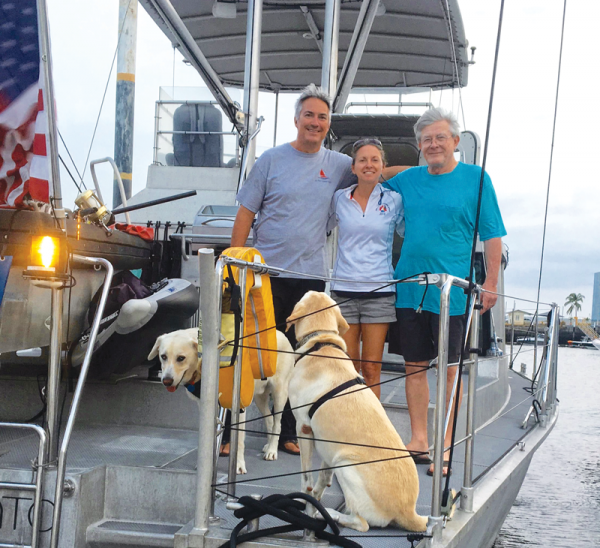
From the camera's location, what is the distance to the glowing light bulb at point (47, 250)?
9.95 feet

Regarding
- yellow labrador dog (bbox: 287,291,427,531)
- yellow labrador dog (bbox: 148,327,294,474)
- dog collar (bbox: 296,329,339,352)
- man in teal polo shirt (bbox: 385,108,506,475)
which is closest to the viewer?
yellow labrador dog (bbox: 287,291,427,531)

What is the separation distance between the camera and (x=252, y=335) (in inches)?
112

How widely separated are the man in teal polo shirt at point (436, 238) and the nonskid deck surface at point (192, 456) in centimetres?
58

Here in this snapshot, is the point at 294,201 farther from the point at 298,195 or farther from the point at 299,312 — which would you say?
the point at 299,312

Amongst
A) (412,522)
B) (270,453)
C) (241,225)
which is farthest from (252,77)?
(412,522)

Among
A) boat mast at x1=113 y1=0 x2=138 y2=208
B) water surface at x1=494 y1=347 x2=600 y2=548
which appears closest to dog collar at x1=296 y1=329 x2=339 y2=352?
water surface at x1=494 y1=347 x2=600 y2=548

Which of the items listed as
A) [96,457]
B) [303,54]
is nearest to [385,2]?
[303,54]

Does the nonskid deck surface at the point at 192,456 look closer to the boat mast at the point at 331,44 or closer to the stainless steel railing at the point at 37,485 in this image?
the stainless steel railing at the point at 37,485

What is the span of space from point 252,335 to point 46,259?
1.05m

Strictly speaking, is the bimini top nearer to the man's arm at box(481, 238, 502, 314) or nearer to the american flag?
the american flag

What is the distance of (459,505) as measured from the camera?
9.92 ft

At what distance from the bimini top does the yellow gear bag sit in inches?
230

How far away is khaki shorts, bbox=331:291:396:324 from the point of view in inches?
142

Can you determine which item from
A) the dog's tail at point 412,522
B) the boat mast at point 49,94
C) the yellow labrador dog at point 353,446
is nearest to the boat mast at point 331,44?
the boat mast at point 49,94
